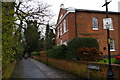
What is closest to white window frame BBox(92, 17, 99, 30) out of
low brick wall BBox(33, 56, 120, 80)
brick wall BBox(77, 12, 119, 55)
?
brick wall BBox(77, 12, 119, 55)

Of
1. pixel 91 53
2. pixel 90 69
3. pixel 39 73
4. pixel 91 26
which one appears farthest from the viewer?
pixel 91 26

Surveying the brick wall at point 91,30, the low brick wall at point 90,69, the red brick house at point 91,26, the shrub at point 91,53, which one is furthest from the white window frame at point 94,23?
the shrub at point 91,53

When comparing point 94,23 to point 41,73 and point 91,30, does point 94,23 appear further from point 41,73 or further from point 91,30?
point 41,73

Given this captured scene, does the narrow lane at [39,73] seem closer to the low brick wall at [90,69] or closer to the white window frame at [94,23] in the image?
the low brick wall at [90,69]

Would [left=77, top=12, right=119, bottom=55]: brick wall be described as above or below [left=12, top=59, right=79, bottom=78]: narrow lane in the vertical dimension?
above

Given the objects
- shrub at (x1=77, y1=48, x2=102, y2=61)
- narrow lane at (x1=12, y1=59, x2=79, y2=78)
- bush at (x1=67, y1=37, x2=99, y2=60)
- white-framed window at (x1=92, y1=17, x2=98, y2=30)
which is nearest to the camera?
shrub at (x1=77, y1=48, x2=102, y2=61)

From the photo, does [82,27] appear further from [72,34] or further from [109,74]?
[109,74]

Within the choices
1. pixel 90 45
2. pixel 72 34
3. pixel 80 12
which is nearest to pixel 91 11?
pixel 80 12

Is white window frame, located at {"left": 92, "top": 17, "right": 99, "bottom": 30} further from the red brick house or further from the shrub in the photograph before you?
the shrub

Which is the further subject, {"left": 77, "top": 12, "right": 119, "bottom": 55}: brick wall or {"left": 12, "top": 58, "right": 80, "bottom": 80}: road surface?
{"left": 77, "top": 12, "right": 119, "bottom": 55}: brick wall

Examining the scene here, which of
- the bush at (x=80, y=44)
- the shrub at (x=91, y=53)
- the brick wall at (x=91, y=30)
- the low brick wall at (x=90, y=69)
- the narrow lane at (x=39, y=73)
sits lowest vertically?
the narrow lane at (x=39, y=73)

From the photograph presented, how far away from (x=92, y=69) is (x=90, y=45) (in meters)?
3.63

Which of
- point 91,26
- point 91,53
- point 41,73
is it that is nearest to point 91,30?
point 91,26

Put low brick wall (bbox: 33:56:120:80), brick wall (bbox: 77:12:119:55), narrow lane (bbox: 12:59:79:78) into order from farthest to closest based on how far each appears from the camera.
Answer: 1. brick wall (bbox: 77:12:119:55)
2. narrow lane (bbox: 12:59:79:78)
3. low brick wall (bbox: 33:56:120:80)
